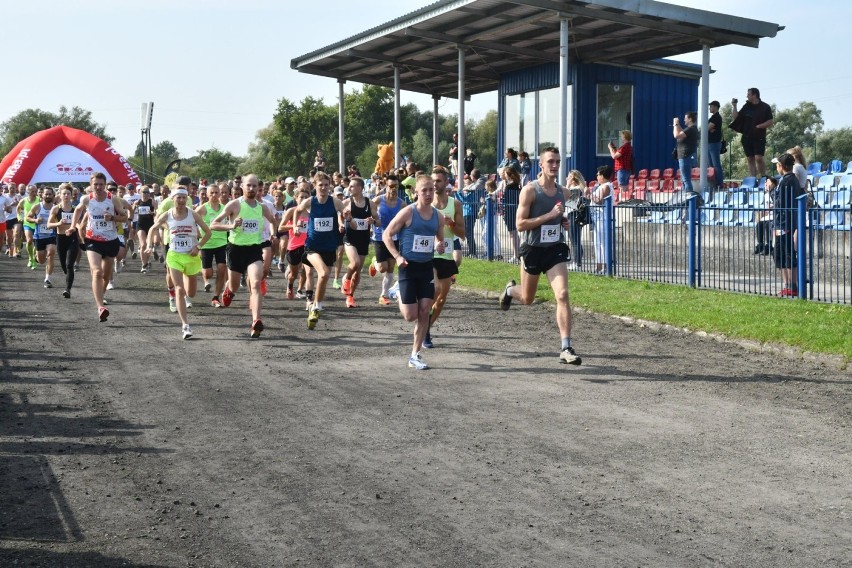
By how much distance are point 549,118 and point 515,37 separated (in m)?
4.17

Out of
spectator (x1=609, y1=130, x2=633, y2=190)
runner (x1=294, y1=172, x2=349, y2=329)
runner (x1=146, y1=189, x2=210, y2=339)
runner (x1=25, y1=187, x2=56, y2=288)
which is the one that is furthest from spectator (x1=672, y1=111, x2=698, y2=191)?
runner (x1=25, y1=187, x2=56, y2=288)

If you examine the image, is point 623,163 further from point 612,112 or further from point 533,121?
point 533,121

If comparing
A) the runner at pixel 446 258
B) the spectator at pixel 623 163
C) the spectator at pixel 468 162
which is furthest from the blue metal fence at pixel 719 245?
the spectator at pixel 468 162

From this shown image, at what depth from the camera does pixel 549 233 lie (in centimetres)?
1066

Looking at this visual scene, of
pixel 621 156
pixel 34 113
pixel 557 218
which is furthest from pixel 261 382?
pixel 34 113

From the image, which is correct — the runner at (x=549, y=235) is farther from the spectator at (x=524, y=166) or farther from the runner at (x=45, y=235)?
the spectator at (x=524, y=166)

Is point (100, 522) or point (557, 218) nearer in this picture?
point (100, 522)

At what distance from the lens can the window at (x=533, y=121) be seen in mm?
30234

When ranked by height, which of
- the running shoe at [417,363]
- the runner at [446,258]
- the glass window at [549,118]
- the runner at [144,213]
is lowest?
the running shoe at [417,363]

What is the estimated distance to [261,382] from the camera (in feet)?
31.4

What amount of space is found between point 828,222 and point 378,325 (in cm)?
626

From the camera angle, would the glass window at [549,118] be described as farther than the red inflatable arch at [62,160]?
No

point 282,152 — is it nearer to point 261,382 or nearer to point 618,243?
point 618,243

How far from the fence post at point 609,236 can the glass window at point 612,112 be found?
1182cm
